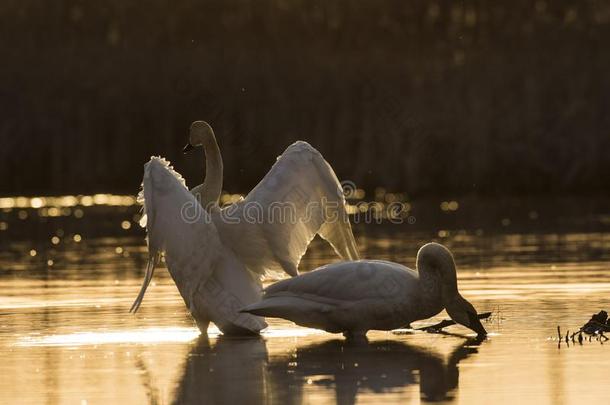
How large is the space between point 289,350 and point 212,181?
284 cm

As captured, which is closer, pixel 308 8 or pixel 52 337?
pixel 52 337

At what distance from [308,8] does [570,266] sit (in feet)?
80.3

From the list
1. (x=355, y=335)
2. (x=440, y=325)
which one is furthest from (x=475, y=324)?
(x=355, y=335)

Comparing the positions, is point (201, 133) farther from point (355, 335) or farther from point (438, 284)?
point (438, 284)

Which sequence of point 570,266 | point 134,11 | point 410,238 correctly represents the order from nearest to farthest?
point 570,266
point 410,238
point 134,11

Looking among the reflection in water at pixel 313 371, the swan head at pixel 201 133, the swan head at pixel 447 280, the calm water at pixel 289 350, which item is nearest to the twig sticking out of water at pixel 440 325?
the calm water at pixel 289 350

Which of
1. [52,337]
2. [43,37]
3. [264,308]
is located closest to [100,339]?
[52,337]

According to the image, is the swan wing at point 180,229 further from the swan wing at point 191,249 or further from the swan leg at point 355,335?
the swan leg at point 355,335

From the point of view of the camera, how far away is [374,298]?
43.4ft

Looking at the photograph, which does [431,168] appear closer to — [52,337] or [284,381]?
[52,337]

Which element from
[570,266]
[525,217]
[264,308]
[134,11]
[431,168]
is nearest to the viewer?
[264,308]

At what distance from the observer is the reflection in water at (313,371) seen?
10719 mm

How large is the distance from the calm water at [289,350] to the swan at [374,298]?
18cm

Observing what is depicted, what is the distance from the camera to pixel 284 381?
11203mm
